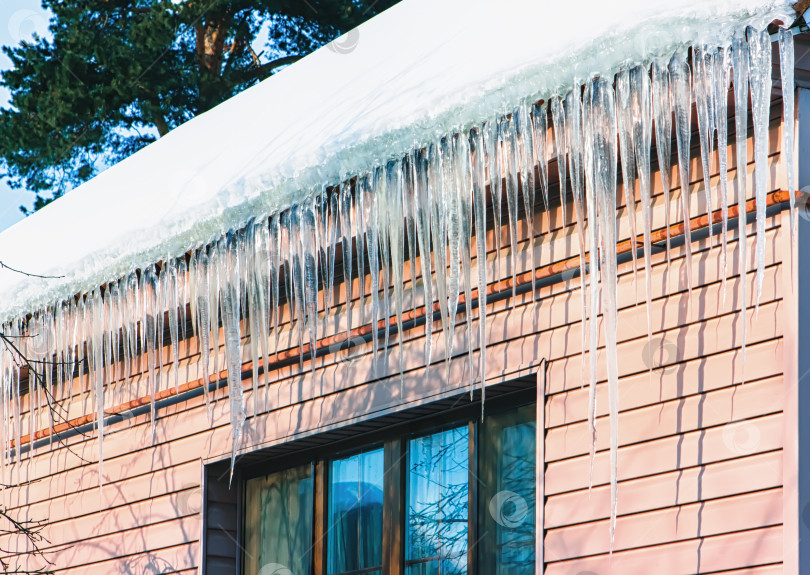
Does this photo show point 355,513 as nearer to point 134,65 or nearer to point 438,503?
point 438,503

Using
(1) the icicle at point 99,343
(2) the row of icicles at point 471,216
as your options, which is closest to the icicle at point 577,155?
(2) the row of icicles at point 471,216

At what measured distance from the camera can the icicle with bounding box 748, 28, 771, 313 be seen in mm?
3469

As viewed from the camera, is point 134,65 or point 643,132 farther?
point 134,65

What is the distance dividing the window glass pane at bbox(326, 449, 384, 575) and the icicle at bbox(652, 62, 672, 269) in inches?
79.4

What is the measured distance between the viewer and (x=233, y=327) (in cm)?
537

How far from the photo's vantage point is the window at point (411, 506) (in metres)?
4.65

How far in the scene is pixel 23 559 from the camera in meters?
7.30

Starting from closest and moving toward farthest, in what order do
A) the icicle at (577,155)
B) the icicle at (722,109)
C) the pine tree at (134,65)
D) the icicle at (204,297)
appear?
the icicle at (722,109)
the icicle at (577,155)
the icicle at (204,297)
the pine tree at (134,65)
